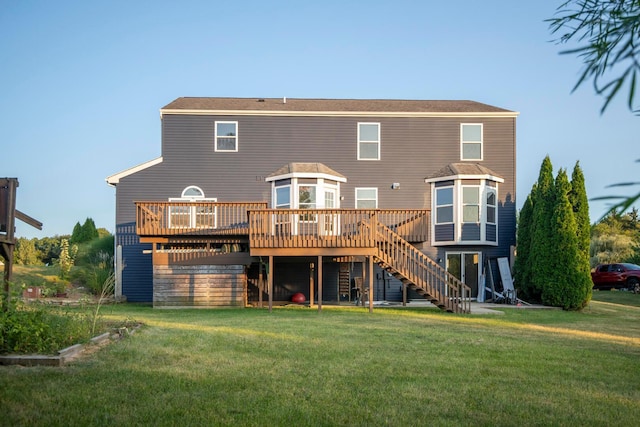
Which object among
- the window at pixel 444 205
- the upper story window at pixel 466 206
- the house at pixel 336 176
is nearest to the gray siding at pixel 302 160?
the house at pixel 336 176

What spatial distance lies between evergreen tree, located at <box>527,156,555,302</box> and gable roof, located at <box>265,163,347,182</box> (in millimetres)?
6524

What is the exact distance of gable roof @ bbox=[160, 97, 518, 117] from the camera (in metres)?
22.1

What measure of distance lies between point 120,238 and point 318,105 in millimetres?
8568

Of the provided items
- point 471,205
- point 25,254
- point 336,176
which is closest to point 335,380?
point 336,176

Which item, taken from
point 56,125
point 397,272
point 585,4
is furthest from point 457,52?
point 585,4

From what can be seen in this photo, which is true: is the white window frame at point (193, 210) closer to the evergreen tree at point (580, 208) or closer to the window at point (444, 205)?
the window at point (444, 205)

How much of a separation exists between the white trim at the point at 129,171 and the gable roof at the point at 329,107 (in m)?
1.76

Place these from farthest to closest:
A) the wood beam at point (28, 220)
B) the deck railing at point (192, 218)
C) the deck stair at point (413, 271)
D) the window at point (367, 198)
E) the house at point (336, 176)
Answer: the window at point (367, 198) < the house at point (336, 176) < the deck railing at point (192, 218) < the deck stair at point (413, 271) < the wood beam at point (28, 220)

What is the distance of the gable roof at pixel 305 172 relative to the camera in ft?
67.8

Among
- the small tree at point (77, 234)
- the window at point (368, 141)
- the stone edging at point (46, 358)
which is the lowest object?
the stone edging at point (46, 358)

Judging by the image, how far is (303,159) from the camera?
877 inches

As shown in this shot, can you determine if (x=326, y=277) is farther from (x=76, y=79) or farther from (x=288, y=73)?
(x=76, y=79)

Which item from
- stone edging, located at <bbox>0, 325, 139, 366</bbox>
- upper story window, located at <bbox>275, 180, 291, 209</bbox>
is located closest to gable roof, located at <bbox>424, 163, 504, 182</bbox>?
upper story window, located at <bbox>275, 180, 291, 209</bbox>

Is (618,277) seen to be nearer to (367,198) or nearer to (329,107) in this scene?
(367,198)
